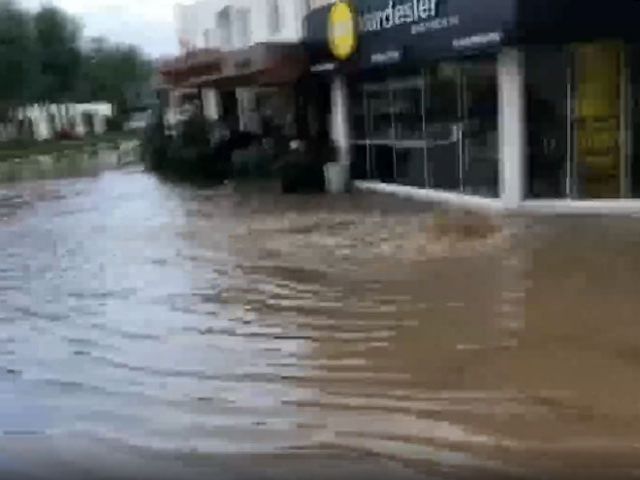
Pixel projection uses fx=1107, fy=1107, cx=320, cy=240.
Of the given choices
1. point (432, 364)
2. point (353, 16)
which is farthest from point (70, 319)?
point (353, 16)

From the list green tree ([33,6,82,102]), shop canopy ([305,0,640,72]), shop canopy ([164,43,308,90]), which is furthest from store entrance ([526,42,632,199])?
green tree ([33,6,82,102])

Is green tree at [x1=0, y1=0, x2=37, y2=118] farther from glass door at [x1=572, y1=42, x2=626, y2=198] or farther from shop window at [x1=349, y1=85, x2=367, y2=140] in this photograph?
glass door at [x1=572, y1=42, x2=626, y2=198]

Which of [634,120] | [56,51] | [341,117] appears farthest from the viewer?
[56,51]

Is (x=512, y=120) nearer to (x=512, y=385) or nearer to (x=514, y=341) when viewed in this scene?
(x=514, y=341)

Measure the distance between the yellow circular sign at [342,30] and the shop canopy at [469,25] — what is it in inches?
4.1

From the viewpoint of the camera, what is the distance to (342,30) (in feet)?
77.4

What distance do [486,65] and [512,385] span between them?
39.9ft

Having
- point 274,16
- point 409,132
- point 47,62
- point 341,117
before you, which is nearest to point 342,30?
point 341,117

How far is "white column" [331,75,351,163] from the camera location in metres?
25.6

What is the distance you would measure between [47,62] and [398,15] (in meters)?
43.6

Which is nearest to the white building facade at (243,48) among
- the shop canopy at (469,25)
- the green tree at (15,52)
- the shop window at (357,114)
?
the shop window at (357,114)

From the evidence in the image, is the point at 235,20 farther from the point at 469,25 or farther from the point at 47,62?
the point at 47,62

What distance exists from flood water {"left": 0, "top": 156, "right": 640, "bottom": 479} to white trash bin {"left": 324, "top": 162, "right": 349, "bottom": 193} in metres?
7.38

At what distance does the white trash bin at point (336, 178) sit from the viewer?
78.5 ft
